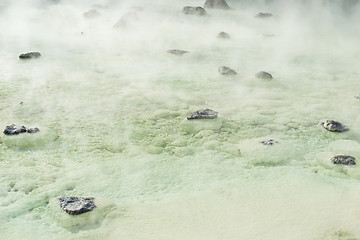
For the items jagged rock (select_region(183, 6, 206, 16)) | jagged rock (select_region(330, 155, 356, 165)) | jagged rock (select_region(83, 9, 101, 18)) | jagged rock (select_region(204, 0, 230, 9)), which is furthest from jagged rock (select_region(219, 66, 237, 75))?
jagged rock (select_region(204, 0, 230, 9))

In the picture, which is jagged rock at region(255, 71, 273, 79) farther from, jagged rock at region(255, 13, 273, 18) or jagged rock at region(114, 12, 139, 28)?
jagged rock at region(255, 13, 273, 18)

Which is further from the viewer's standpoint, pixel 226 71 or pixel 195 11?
pixel 195 11

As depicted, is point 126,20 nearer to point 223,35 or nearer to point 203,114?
point 223,35

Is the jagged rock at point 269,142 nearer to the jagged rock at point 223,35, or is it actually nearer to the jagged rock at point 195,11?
the jagged rock at point 223,35

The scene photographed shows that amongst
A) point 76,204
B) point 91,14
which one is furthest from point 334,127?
point 91,14

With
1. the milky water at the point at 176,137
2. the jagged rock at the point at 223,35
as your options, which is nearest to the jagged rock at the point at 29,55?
the milky water at the point at 176,137

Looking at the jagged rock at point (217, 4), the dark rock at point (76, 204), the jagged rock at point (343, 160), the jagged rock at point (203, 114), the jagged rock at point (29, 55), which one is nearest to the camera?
the dark rock at point (76, 204)

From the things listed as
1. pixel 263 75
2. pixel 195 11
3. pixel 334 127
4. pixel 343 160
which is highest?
pixel 195 11
